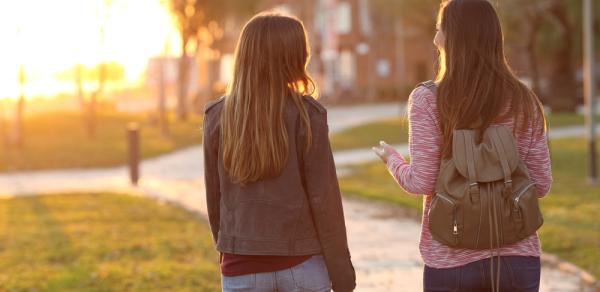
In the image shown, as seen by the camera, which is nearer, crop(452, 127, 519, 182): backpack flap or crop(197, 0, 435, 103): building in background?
crop(452, 127, 519, 182): backpack flap

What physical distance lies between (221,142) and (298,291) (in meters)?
0.53

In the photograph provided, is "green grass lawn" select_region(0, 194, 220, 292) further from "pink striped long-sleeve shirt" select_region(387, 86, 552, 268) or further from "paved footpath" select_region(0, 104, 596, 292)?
"pink striped long-sleeve shirt" select_region(387, 86, 552, 268)

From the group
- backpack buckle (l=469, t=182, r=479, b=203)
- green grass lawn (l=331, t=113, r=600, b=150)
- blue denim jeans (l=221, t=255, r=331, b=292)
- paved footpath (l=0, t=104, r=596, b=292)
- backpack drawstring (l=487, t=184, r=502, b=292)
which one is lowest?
green grass lawn (l=331, t=113, r=600, b=150)

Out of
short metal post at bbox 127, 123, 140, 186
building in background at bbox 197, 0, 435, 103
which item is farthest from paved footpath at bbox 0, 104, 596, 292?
building in background at bbox 197, 0, 435, 103

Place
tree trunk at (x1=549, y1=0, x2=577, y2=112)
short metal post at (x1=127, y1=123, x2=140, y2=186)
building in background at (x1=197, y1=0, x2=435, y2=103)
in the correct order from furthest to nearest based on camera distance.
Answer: building in background at (x1=197, y1=0, x2=435, y2=103), tree trunk at (x1=549, y1=0, x2=577, y2=112), short metal post at (x1=127, y1=123, x2=140, y2=186)

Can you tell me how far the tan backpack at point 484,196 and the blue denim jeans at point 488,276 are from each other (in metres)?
0.07

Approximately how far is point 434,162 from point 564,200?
11651mm

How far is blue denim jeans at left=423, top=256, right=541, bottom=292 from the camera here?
3.79 m

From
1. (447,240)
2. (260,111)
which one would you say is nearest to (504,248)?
(447,240)

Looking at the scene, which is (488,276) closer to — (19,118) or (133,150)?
(133,150)

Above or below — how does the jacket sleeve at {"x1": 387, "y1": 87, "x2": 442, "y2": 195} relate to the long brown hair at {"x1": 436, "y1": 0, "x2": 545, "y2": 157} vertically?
below

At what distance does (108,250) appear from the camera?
36.7 feet

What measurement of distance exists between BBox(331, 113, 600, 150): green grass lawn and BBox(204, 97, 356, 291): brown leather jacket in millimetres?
24041

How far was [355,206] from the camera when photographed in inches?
603
